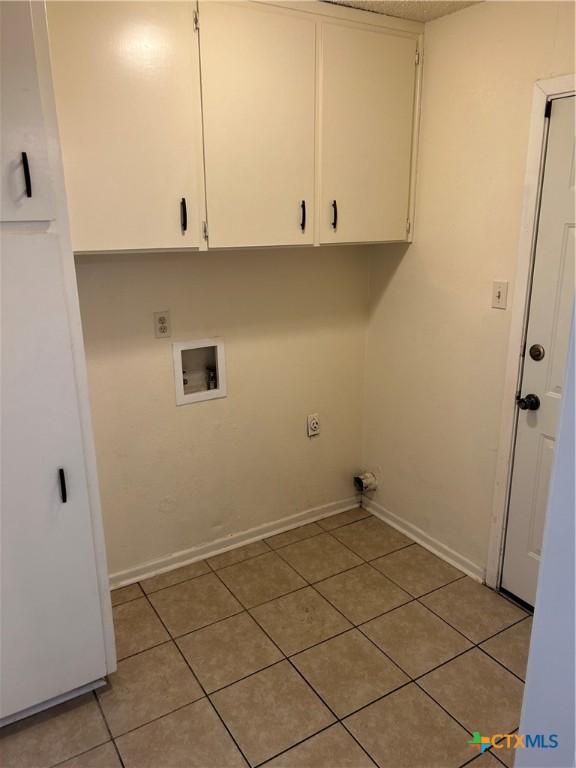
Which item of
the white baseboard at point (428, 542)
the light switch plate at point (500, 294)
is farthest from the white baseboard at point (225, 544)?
the light switch plate at point (500, 294)

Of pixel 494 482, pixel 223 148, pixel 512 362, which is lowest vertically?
pixel 494 482

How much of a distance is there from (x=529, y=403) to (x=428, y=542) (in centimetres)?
100

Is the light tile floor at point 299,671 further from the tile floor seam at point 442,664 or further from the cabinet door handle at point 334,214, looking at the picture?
the cabinet door handle at point 334,214

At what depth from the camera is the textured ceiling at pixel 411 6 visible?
2.18 m

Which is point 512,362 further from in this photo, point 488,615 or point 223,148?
point 223,148

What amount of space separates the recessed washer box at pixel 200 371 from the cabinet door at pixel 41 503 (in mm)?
854

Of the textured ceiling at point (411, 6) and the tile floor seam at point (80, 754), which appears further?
the textured ceiling at point (411, 6)

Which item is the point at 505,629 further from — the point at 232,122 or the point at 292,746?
the point at 232,122

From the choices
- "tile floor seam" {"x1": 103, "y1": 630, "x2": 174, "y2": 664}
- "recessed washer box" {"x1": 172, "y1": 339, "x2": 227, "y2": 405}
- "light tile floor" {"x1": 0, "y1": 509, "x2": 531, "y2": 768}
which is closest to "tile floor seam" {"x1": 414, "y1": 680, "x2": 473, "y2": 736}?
"light tile floor" {"x1": 0, "y1": 509, "x2": 531, "y2": 768}

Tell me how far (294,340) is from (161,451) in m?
0.86

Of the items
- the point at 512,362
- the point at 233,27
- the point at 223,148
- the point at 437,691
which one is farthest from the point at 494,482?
the point at 233,27

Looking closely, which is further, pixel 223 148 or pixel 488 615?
pixel 488 615

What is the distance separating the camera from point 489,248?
2326mm

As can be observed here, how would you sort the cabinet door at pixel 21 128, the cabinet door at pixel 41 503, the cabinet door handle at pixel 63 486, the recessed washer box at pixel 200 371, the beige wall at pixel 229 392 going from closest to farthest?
1. the cabinet door at pixel 21 128
2. the cabinet door at pixel 41 503
3. the cabinet door handle at pixel 63 486
4. the beige wall at pixel 229 392
5. the recessed washer box at pixel 200 371
